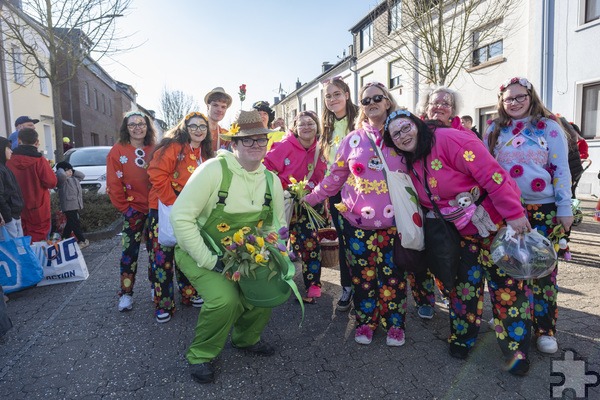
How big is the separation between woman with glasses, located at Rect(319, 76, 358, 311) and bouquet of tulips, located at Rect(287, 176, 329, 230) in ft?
0.58

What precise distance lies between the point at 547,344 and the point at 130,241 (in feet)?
12.1

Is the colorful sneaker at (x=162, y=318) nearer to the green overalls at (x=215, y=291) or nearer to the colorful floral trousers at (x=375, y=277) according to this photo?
the green overalls at (x=215, y=291)

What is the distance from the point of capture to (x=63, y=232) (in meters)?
6.86

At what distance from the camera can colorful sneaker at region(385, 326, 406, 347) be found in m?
3.09

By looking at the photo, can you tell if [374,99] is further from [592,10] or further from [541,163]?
[592,10]

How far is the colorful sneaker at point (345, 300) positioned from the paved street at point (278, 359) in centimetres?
9

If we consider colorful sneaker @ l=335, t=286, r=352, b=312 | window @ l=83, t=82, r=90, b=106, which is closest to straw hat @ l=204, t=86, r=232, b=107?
colorful sneaker @ l=335, t=286, r=352, b=312

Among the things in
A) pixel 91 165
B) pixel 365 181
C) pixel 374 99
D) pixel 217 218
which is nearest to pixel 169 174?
pixel 217 218

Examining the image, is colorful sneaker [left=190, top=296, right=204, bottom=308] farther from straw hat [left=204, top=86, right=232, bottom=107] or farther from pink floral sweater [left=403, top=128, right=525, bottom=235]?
pink floral sweater [left=403, top=128, right=525, bottom=235]

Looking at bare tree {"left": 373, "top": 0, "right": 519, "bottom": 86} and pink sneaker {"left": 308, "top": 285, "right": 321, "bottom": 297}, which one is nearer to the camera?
pink sneaker {"left": 308, "top": 285, "right": 321, "bottom": 297}

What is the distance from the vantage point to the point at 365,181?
2.93 metres

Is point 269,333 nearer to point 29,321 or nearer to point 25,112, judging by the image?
point 29,321

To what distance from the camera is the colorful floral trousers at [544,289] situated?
2797 mm

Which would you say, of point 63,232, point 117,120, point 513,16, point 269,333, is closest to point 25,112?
point 63,232
